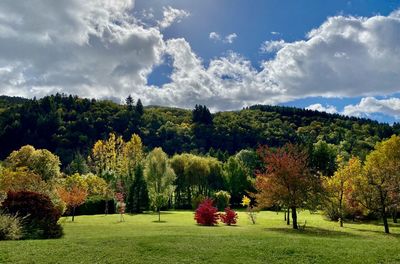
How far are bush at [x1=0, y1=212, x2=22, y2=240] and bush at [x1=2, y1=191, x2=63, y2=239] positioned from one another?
1.96 meters

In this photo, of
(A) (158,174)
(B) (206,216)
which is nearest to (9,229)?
(B) (206,216)

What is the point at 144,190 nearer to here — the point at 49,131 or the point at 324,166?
the point at 324,166

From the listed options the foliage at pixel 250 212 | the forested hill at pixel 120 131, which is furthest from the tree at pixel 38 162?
the forested hill at pixel 120 131

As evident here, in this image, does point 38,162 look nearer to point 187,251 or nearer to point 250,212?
point 250,212

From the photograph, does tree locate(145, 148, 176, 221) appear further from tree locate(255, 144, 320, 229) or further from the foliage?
tree locate(255, 144, 320, 229)

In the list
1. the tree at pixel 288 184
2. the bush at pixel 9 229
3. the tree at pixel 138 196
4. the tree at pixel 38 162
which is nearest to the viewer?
the bush at pixel 9 229

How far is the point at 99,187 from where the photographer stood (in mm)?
68000

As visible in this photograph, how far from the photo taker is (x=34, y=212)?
27.5m

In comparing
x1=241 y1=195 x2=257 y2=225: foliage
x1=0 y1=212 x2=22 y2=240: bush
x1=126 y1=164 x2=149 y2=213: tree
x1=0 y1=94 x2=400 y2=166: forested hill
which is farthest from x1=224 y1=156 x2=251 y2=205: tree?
x1=0 y1=212 x2=22 y2=240: bush

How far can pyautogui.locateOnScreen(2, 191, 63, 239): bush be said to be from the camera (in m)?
26.5

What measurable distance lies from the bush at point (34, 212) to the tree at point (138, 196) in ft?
127

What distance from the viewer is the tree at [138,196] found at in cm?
6675

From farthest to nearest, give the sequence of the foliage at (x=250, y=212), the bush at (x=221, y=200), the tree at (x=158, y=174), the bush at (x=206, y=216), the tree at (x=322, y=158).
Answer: the tree at (x=322, y=158), the bush at (x=221, y=200), the tree at (x=158, y=174), the foliage at (x=250, y=212), the bush at (x=206, y=216)

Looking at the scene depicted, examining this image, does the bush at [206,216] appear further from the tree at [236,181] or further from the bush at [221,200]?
the tree at [236,181]
